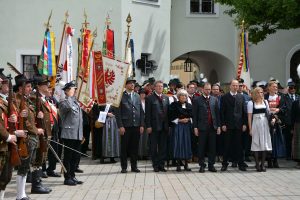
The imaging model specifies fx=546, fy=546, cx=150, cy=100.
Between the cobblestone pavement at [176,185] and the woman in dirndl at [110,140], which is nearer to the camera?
the cobblestone pavement at [176,185]

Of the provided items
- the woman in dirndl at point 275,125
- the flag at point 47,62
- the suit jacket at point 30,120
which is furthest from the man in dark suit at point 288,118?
the suit jacket at point 30,120

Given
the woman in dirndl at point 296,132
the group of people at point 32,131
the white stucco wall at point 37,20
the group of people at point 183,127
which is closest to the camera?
the group of people at point 32,131

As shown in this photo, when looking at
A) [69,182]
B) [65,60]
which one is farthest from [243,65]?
[69,182]

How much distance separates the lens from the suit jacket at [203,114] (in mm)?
12953

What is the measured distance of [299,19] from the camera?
18.6 m

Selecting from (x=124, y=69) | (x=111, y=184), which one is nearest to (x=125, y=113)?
(x=124, y=69)

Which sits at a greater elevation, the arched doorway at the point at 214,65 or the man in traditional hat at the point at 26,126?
the arched doorway at the point at 214,65

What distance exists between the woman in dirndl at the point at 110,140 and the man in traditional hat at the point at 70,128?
3.46 metres

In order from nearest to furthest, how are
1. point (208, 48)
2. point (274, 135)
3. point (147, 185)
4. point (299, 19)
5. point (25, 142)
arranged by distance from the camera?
point (25, 142) → point (147, 185) → point (274, 135) → point (299, 19) → point (208, 48)

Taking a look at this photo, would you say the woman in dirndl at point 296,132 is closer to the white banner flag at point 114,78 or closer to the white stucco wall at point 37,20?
the white banner flag at point 114,78

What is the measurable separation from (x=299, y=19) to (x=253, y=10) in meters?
1.59

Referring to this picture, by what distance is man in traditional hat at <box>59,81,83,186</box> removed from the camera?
10.7 m

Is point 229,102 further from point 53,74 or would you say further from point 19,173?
point 19,173

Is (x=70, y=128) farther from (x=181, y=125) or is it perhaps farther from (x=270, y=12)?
(x=270, y=12)
